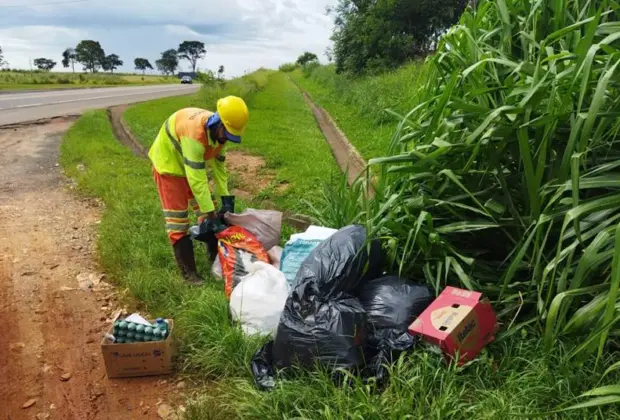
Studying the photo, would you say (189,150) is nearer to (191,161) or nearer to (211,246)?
(191,161)

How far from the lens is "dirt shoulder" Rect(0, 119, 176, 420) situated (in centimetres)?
266

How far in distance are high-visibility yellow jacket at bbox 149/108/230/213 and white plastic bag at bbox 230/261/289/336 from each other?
0.85 metres

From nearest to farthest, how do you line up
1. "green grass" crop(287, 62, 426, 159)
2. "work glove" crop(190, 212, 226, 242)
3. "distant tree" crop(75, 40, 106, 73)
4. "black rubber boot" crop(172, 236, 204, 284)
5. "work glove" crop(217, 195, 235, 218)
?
"work glove" crop(190, 212, 226, 242) < "black rubber boot" crop(172, 236, 204, 284) < "work glove" crop(217, 195, 235, 218) < "green grass" crop(287, 62, 426, 159) < "distant tree" crop(75, 40, 106, 73)

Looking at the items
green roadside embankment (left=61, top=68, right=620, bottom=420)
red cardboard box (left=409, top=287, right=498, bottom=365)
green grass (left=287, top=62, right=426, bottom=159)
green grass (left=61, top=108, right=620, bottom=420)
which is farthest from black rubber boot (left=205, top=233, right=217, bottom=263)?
green grass (left=287, top=62, right=426, bottom=159)

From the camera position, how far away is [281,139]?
10289mm

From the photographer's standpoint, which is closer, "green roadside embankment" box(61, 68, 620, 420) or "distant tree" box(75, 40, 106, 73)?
"green roadside embankment" box(61, 68, 620, 420)

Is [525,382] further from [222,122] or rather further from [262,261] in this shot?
[222,122]

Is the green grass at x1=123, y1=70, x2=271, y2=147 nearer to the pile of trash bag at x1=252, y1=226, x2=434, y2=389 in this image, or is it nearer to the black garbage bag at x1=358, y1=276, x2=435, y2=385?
the pile of trash bag at x1=252, y1=226, x2=434, y2=389

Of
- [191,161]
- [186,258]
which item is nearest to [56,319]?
[186,258]

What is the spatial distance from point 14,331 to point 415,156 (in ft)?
9.34

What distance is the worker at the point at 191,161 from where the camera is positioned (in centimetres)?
361

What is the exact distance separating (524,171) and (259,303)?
5.47 feet

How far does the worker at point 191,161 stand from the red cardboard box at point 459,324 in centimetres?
188

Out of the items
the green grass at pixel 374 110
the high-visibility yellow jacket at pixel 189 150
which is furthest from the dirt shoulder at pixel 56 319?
the green grass at pixel 374 110
